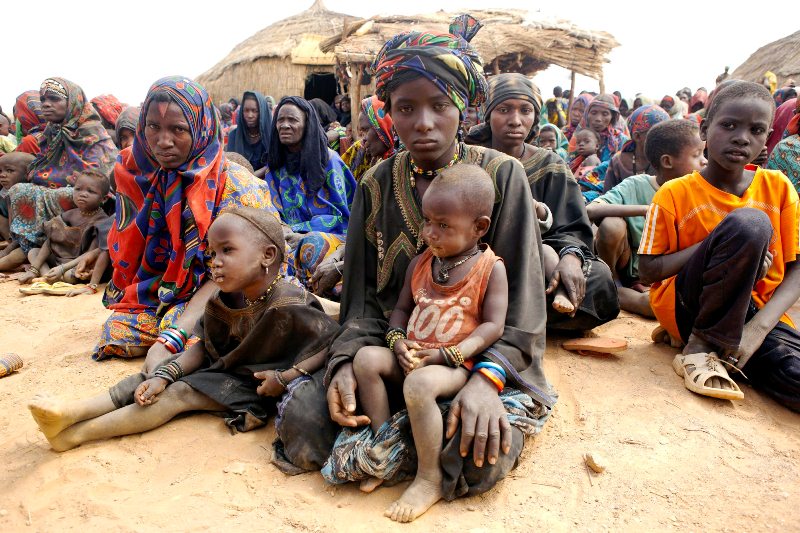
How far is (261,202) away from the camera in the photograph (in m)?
3.92

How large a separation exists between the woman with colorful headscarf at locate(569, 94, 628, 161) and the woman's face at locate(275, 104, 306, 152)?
4317mm

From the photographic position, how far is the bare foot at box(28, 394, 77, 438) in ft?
8.17

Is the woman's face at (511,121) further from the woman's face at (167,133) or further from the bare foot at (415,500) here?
the bare foot at (415,500)

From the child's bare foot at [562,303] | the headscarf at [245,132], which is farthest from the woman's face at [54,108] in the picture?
the child's bare foot at [562,303]

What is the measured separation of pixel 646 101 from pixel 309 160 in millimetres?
10292

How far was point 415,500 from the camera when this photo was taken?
2111mm

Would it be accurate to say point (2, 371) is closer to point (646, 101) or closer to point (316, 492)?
point (316, 492)

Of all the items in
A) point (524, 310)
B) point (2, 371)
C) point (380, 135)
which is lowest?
point (2, 371)

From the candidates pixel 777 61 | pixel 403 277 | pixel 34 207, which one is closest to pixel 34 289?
pixel 34 207

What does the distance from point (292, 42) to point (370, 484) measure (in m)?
18.6

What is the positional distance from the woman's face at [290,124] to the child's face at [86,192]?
238 cm

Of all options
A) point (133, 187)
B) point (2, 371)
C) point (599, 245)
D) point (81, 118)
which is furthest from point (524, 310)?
point (81, 118)

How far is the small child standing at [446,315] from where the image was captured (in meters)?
2.23

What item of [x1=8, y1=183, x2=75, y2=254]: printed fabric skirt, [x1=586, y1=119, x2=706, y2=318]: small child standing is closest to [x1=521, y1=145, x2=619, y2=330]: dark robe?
[x1=586, y1=119, x2=706, y2=318]: small child standing
